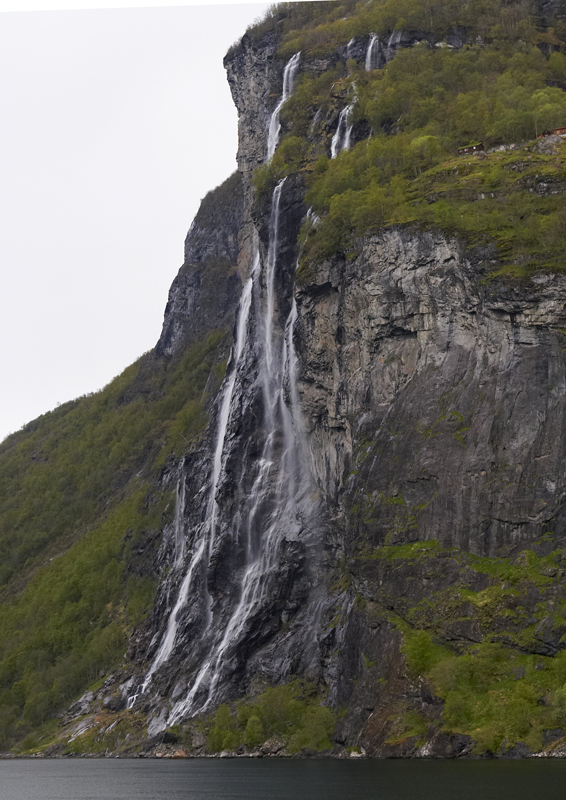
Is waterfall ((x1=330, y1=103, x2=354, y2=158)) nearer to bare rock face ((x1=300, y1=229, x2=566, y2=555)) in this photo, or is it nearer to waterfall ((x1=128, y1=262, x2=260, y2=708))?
waterfall ((x1=128, y1=262, x2=260, y2=708))

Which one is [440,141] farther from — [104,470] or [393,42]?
[104,470]

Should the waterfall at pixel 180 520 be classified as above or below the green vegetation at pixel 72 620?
above

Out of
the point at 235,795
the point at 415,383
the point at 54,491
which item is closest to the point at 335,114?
the point at 415,383

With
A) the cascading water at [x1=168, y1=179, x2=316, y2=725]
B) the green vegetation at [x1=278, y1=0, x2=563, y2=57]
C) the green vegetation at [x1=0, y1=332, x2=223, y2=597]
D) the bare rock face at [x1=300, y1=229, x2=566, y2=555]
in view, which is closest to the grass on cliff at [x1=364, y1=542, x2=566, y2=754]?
the bare rock face at [x1=300, y1=229, x2=566, y2=555]

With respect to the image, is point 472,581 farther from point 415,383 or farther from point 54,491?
point 54,491

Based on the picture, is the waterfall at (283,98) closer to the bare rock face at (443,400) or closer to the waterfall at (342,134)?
the waterfall at (342,134)

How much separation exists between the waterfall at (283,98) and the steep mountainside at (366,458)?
474mm

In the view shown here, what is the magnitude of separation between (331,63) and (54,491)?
106709mm

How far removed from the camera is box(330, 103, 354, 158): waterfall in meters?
118

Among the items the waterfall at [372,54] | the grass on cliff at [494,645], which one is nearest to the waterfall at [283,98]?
the waterfall at [372,54]

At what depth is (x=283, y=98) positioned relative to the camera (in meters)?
137

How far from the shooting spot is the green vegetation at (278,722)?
241ft

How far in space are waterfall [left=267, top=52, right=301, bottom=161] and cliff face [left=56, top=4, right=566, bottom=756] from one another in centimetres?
1232

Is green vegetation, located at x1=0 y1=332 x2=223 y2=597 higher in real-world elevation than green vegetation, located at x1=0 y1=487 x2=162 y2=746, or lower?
higher
